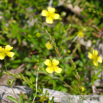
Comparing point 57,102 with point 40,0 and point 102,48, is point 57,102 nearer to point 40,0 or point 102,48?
point 102,48

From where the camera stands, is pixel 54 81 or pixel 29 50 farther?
pixel 29 50

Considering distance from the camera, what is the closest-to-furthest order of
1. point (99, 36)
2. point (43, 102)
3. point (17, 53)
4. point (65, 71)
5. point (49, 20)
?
1. point (43, 102)
2. point (49, 20)
3. point (65, 71)
4. point (17, 53)
5. point (99, 36)

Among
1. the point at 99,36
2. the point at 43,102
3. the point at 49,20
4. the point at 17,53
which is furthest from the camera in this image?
the point at 99,36

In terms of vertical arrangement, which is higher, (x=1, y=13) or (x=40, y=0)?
(x=40, y=0)

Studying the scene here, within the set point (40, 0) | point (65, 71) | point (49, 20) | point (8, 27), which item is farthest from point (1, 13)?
point (65, 71)

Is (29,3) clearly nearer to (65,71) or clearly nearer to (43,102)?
(65,71)

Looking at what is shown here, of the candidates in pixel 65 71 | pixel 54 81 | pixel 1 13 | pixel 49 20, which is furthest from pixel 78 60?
pixel 1 13

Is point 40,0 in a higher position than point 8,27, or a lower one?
higher

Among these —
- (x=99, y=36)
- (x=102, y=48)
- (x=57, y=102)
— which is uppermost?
(x=99, y=36)

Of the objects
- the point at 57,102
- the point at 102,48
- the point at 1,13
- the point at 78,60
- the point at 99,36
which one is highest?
the point at 1,13
